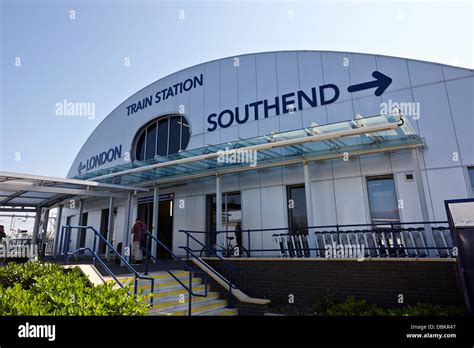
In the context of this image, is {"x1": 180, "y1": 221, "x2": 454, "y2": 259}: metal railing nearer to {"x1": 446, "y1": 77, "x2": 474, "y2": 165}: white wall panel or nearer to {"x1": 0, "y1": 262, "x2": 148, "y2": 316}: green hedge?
{"x1": 446, "y1": 77, "x2": 474, "y2": 165}: white wall panel

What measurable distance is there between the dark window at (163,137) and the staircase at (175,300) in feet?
23.2

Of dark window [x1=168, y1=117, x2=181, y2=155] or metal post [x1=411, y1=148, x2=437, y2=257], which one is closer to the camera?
metal post [x1=411, y1=148, x2=437, y2=257]

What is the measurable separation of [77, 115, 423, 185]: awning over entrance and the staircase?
374cm

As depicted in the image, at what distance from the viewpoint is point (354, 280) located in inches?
255

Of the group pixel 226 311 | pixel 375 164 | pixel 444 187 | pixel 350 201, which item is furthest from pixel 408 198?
pixel 226 311

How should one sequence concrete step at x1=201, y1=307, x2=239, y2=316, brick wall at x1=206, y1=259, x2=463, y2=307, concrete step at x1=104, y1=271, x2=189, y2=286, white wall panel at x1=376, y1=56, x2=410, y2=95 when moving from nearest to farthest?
brick wall at x1=206, y1=259, x2=463, y2=307
concrete step at x1=201, y1=307, x2=239, y2=316
concrete step at x1=104, y1=271, x2=189, y2=286
white wall panel at x1=376, y1=56, x2=410, y2=95

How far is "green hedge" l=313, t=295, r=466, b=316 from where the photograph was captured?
4.78 m

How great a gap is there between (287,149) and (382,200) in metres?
3.10

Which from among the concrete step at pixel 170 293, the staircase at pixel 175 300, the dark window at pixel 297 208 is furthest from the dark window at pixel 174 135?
the concrete step at pixel 170 293

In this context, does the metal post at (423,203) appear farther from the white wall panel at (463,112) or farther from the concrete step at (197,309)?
the concrete step at (197,309)

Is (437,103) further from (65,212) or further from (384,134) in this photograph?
(65,212)

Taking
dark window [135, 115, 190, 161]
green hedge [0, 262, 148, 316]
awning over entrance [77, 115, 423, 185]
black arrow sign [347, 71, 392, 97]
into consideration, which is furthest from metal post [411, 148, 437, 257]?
dark window [135, 115, 190, 161]

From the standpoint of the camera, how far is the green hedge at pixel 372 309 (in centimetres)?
478

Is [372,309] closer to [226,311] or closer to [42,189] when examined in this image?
[226,311]
